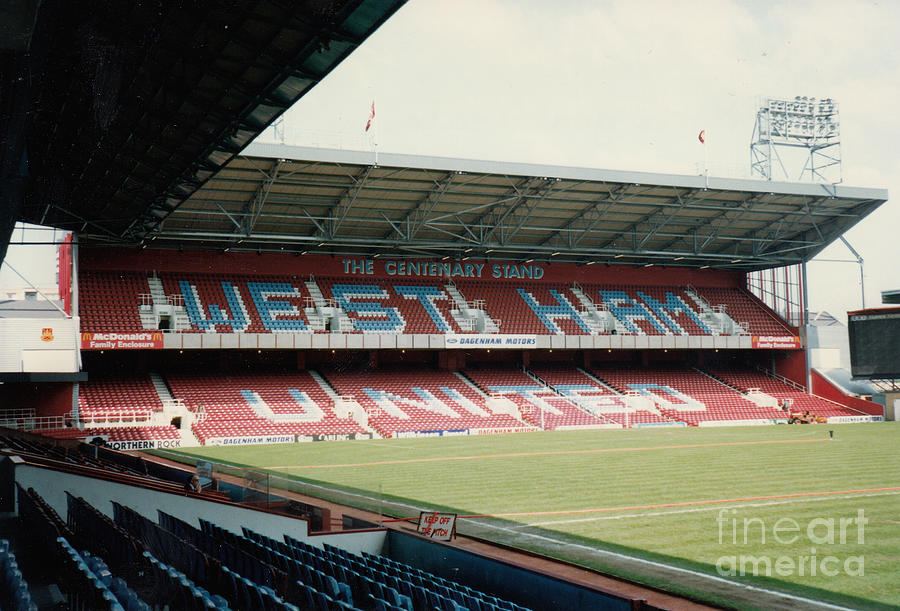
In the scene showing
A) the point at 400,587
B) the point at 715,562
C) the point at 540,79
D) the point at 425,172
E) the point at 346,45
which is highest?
the point at 540,79

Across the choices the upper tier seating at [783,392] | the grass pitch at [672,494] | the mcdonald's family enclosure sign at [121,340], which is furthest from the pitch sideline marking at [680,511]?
the upper tier seating at [783,392]

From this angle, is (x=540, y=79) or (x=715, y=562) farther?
(x=540, y=79)

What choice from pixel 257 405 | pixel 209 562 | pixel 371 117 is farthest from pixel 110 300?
pixel 209 562

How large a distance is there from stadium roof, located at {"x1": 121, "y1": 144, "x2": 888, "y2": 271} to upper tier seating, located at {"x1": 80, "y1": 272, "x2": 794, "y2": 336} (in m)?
2.24

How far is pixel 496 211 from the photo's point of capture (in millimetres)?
46406

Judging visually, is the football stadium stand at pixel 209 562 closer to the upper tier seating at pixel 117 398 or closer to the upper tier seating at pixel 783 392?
the upper tier seating at pixel 117 398

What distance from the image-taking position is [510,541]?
15375 mm

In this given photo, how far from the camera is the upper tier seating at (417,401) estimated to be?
44000 mm

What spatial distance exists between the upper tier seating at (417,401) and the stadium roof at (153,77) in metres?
22.9

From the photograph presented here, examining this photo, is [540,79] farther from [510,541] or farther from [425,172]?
[510,541]

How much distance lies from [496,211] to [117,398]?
21856 millimetres

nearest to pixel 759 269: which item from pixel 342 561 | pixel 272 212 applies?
pixel 272 212

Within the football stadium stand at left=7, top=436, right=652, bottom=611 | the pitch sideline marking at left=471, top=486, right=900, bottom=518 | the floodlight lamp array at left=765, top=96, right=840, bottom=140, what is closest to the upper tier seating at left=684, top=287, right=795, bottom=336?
the floodlight lamp array at left=765, top=96, right=840, bottom=140

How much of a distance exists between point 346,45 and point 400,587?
29.9 ft
